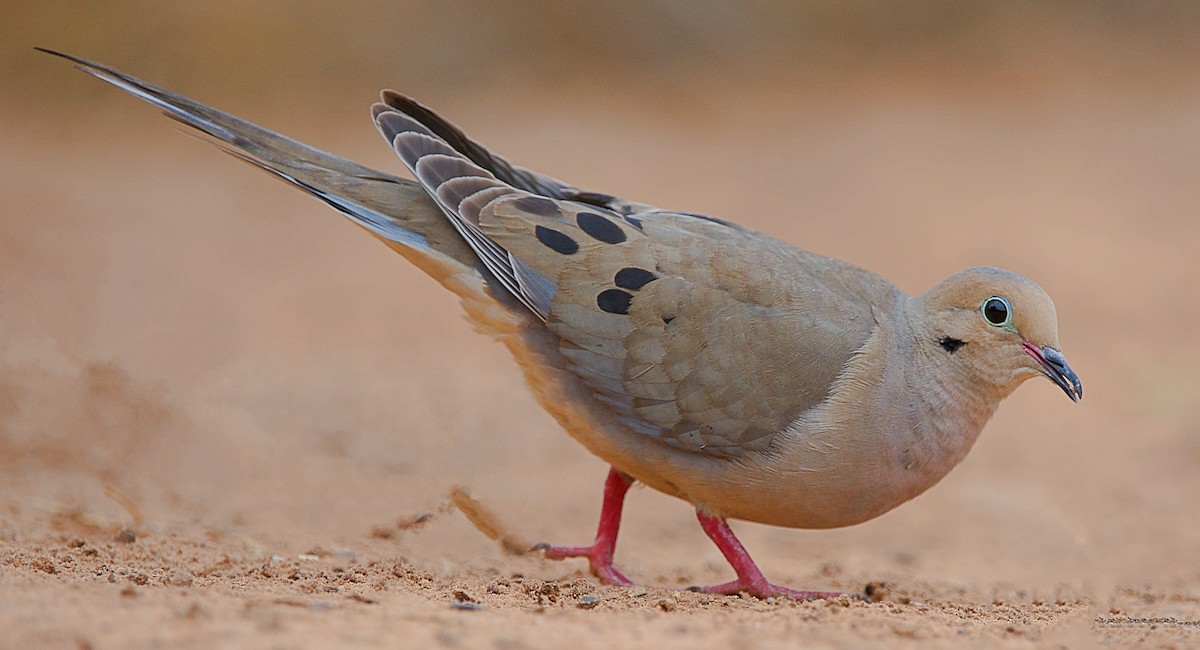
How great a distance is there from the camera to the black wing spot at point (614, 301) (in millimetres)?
4379

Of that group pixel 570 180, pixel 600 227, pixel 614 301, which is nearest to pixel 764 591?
pixel 614 301

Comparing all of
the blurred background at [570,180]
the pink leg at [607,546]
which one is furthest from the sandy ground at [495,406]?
the pink leg at [607,546]

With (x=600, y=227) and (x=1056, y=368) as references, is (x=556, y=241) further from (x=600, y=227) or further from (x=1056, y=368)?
(x=1056, y=368)

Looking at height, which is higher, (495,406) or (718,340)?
(495,406)

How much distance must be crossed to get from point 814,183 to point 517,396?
616cm

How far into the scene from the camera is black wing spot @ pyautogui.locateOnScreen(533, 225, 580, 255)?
452cm

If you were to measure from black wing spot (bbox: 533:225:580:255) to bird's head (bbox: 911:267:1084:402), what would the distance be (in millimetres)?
1329

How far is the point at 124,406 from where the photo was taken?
6715mm

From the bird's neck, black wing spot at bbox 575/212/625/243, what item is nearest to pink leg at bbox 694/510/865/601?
the bird's neck

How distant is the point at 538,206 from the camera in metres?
4.68

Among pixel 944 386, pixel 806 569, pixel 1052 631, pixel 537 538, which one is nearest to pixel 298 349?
pixel 537 538

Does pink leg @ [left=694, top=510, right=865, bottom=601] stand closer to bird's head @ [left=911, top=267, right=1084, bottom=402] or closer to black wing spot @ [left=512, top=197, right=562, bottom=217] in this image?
bird's head @ [left=911, top=267, right=1084, bottom=402]

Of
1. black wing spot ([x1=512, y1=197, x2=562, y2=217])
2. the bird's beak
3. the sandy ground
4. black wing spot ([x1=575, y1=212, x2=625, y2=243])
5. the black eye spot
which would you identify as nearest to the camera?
the sandy ground

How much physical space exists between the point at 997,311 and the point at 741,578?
136 cm
